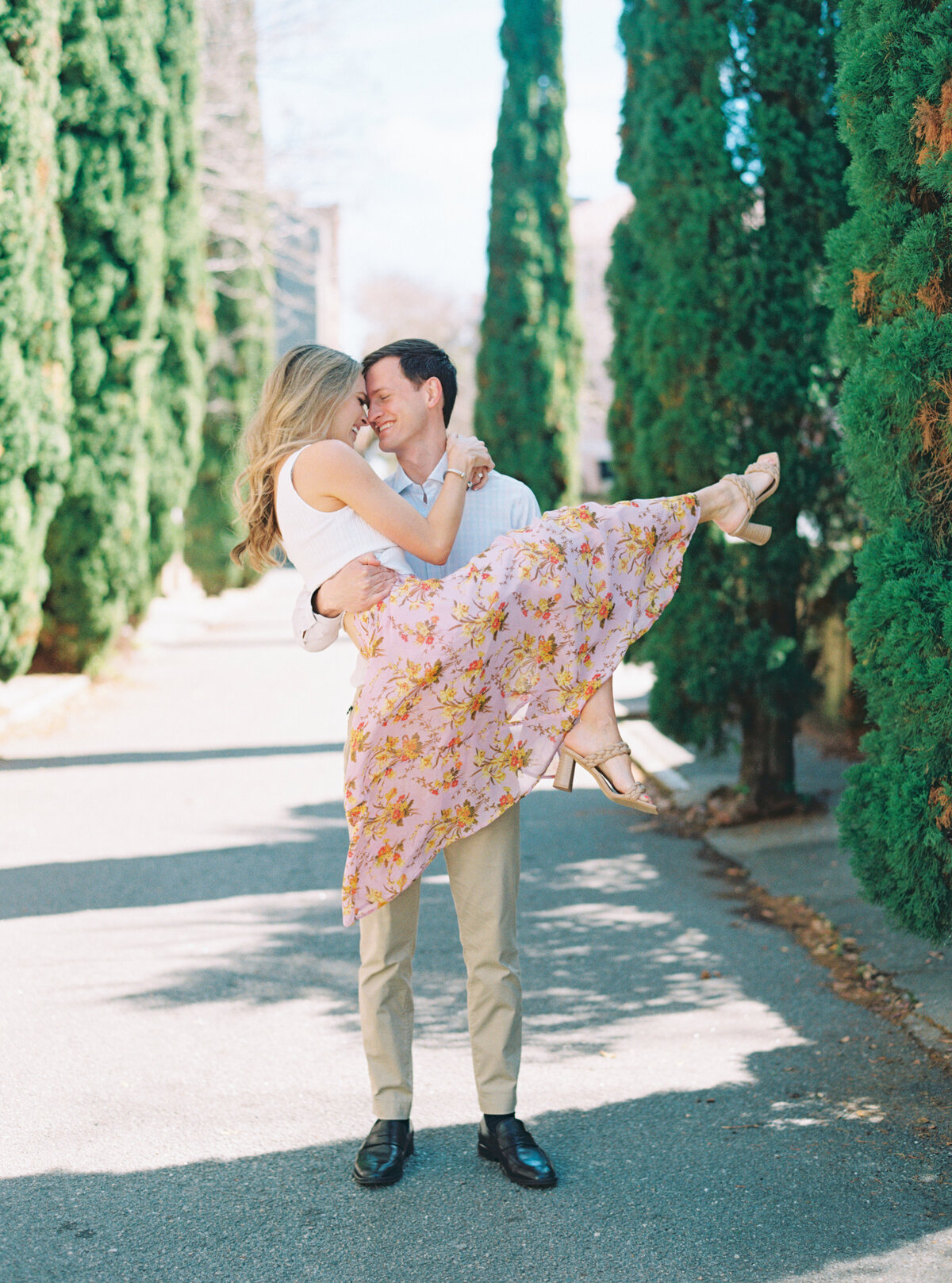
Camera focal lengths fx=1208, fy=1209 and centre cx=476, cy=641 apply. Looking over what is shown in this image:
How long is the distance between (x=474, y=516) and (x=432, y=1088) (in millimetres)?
1773

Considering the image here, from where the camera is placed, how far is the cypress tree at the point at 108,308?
10.4 meters

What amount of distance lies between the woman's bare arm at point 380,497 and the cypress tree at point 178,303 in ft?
31.7

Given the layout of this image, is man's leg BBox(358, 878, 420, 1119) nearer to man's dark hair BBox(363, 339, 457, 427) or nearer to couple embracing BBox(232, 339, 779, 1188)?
couple embracing BBox(232, 339, 779, 1188)

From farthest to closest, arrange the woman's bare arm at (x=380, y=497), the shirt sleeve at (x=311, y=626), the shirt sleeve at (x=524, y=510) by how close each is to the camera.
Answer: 1. the shirt sleeve at (x=524, y=510)
2. the shirt sleeve at (x=311, y=626)
3. the woman's bare arm at (x=380, y=497)

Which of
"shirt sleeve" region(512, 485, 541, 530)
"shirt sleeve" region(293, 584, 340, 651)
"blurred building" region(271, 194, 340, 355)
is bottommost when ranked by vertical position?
"shirt sleeve" region(293, 584, 340, 651)

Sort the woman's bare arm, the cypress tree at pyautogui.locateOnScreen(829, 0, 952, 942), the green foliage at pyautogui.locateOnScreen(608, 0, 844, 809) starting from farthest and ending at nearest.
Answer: the green foliage at pyautogui.locateOnScreen(608, 0, 844, 809) < the cypress tree at pyautogui.locateOnScreen(829, 0, 952, 942) < the woman's bare arm

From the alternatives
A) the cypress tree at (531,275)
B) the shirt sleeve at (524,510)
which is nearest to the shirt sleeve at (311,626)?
the shirt sleeve at (524,510)

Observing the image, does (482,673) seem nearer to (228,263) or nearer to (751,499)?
(751,499)

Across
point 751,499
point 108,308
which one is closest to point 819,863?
point 751,499

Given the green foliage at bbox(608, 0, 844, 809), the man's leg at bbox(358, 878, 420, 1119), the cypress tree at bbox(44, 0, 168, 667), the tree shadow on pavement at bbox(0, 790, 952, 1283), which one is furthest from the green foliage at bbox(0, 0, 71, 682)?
the man's leg at bbox(358, 878, 420, 1119)

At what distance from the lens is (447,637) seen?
2.91m

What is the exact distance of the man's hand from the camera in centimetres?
295

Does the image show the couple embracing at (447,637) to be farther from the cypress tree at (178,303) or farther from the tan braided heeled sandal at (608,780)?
the cypress tree at (178,303)

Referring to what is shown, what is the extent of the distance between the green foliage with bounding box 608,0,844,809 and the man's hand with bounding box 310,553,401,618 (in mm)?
4023
